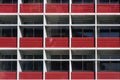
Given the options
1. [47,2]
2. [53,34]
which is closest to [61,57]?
[53,34]

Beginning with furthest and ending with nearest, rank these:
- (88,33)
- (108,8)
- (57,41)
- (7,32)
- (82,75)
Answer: (7,32)
(88,33)
(108,8)
(57,41)
(82,75)

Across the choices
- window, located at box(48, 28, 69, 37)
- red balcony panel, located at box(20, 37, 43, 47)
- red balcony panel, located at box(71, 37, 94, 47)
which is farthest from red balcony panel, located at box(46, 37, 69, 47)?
window, located at box(48, 28, 69, 37)

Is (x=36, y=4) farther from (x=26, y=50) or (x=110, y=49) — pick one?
(x=110, y=49)

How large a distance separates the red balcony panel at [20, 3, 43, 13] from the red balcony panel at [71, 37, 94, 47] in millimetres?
4578

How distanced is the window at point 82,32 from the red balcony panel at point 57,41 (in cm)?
213

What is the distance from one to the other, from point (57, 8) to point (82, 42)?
171 inches

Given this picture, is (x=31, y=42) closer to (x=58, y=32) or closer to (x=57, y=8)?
(x=58, y=32)

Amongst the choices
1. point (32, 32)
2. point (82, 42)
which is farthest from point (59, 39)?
point (32, 32)

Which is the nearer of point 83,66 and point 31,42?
point 31,42

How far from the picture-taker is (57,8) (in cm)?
4759

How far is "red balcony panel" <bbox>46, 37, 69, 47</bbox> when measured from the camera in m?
46.9

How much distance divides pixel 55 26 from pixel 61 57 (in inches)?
132

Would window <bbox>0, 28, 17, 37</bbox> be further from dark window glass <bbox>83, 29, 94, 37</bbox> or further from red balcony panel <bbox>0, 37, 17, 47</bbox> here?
dark window glass <bbox>83, 29, 94, 37</bbox>

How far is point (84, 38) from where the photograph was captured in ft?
154
